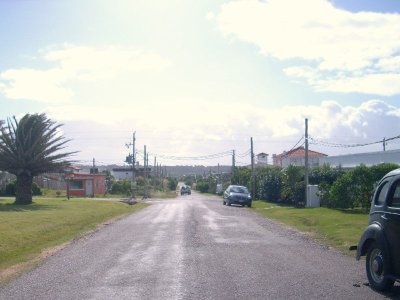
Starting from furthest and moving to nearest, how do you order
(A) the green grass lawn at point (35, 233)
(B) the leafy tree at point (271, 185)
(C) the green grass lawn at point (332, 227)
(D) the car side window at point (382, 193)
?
1. (B) the leafy tree at point (271, 185)
2. (C) the green grass lawn at point (332, 227)
3. (A) the green grass lawn at point (35, 233)
4. (D) the car side window at point (382, 193)

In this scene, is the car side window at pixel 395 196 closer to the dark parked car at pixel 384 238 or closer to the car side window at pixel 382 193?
the dark parked car at pixel 384 238

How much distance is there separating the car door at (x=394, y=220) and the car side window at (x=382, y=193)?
0.22 metres

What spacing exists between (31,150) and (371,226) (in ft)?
103

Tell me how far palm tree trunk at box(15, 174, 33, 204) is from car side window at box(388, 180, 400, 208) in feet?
106

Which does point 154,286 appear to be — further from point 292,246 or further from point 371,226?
point 292,246

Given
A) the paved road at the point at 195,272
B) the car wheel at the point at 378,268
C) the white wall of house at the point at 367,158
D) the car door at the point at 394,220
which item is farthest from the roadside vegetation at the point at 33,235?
the white wall of house at the point at 367,158

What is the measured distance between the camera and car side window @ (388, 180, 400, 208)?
29.7ft

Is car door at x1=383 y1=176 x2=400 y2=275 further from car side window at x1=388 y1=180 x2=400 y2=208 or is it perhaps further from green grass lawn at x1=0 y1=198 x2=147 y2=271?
green grass lawn at x1=0 y1=198 x2=147 y2=271

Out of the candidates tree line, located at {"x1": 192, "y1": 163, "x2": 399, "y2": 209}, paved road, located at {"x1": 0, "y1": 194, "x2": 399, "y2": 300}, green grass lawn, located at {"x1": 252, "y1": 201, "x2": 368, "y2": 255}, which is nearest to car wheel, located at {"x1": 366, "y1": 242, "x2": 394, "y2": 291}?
paved road, located at {"x1": 0, "y1": 194, "x2": 399, "y2": 300}

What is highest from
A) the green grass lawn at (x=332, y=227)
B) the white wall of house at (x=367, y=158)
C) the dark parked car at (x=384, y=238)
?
the white wall of house at (x=367, y=158)

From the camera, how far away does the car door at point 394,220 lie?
336 inches

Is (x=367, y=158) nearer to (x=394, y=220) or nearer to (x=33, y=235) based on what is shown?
(x=33, y=235)

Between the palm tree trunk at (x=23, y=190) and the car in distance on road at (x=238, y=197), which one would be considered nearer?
the palm tree trunk at (x=23, y=190)

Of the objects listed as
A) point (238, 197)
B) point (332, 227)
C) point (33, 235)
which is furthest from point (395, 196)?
point (238, 197)
